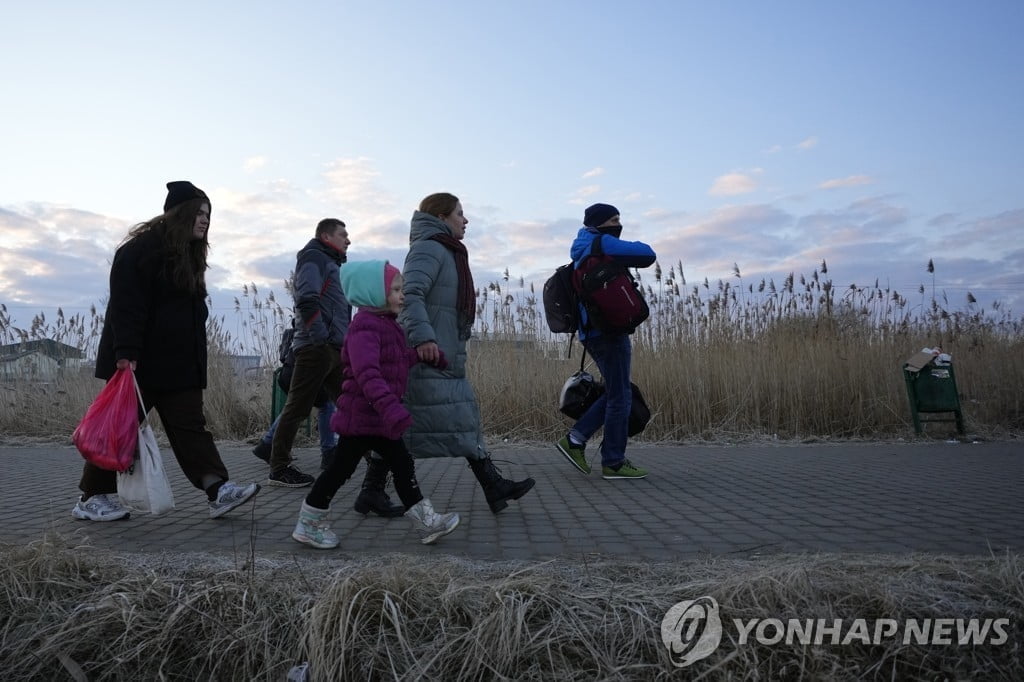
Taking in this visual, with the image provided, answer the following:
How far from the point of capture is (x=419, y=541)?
387 centimetres

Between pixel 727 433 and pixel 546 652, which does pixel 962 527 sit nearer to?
pixel 546 652

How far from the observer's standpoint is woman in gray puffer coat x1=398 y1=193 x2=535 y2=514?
442 cm

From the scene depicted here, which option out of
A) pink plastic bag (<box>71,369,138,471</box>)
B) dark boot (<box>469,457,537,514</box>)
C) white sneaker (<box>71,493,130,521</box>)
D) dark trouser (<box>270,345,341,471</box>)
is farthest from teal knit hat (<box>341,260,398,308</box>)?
dark trouser (<box>270,345,341,471</box>)

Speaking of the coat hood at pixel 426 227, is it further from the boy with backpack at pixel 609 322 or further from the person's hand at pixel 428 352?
the boy with backpack at pixel 609 322

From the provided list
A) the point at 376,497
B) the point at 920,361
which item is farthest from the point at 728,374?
the point at 376,497

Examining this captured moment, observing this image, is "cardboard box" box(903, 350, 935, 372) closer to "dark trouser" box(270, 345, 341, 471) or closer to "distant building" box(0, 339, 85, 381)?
"dark trouser" box(270, 345, 341, 471)

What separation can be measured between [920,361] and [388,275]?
25.9 feet

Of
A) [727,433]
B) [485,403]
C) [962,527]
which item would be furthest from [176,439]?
[727,433]

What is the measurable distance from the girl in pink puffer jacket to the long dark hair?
3.36 ft

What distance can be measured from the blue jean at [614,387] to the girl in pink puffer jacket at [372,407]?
2.31 meters

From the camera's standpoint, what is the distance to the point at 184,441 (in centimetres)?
443

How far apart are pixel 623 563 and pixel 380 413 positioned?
1295 mm

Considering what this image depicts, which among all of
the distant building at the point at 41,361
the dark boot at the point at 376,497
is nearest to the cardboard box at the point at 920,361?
the dark boot at the point at 376,497

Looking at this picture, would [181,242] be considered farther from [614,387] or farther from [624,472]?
[624,472]
